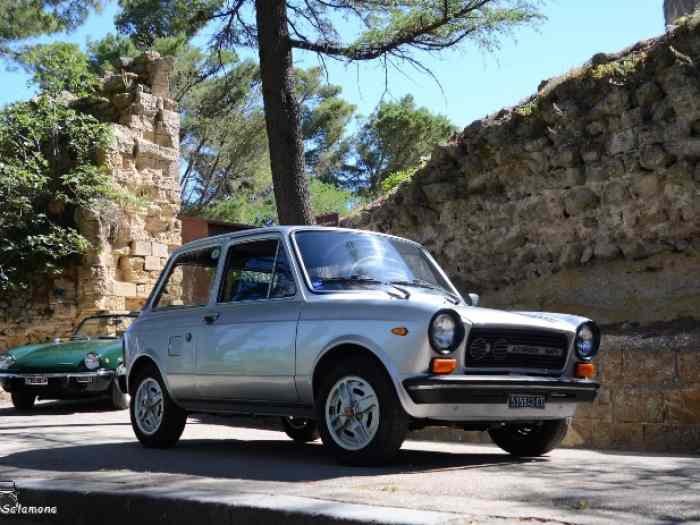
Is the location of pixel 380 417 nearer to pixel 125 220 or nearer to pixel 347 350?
pixel 347 350

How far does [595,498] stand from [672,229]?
756 centimetres

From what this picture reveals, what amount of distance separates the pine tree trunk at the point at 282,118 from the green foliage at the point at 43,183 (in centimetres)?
683

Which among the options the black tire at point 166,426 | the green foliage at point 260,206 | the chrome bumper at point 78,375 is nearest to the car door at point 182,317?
the black tire at point 166,426

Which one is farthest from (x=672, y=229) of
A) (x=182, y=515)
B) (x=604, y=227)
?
(x=182, y=515)

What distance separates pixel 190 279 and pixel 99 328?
7.57 meters

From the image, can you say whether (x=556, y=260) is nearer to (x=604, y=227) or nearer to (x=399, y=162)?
(x=604, y=227)

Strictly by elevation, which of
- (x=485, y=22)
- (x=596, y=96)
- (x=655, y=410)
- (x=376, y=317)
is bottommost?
(x=655, y=410)

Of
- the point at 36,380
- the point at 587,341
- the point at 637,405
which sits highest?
the point at 587,341

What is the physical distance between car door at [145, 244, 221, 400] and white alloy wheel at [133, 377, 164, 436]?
0.27 m

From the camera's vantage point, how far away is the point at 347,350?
5805 millimetres

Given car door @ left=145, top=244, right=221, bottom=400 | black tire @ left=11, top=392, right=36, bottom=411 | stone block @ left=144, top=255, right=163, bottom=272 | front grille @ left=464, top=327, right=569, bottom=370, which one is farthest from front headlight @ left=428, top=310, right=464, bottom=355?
stone block @ left=144, top=255, right=163, bottom=272

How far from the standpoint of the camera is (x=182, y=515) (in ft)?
14.1

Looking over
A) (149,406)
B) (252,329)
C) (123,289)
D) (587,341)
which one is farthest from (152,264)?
(587,341)

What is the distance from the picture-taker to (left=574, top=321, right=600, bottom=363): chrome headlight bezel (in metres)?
6.32
